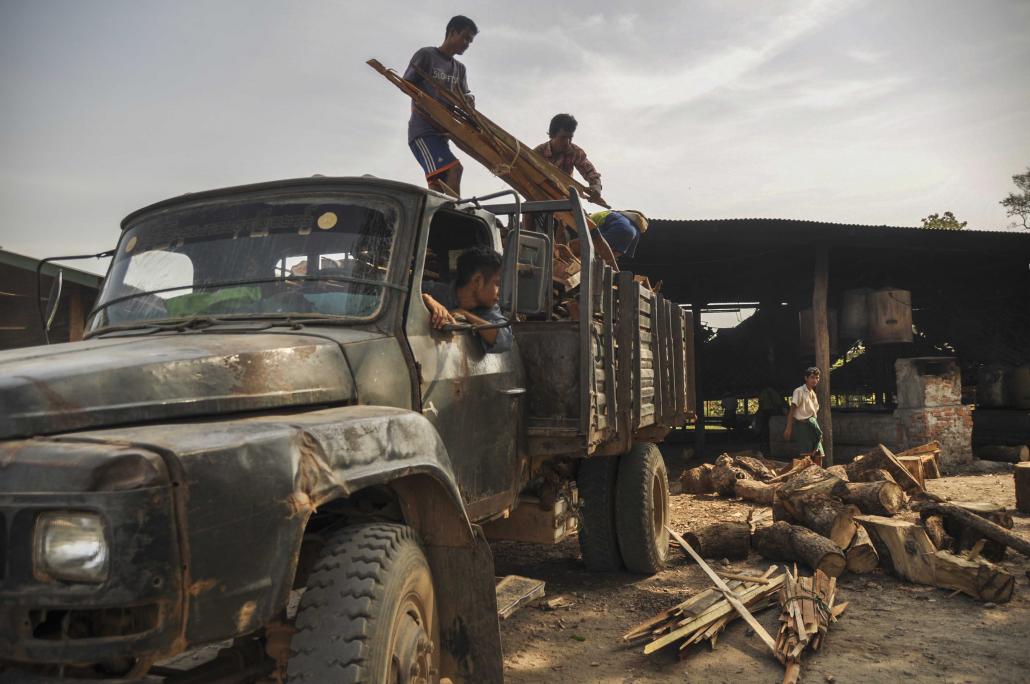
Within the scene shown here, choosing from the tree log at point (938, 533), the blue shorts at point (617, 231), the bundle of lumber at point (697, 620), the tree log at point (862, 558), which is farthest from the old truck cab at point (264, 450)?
the tree log at point (938, 533)

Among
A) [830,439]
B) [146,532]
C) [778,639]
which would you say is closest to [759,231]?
[830,439]

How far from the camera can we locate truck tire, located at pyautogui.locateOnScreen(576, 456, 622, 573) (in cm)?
576

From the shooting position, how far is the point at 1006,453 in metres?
12.2

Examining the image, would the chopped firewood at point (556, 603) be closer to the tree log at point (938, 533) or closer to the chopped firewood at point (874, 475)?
the tree log at point (938, 533)

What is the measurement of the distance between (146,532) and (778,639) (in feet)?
12.0

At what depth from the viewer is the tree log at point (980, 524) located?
6.08 meters

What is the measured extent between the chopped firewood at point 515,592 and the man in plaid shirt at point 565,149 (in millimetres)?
3852

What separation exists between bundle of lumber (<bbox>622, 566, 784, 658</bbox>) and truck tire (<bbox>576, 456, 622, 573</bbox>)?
1.01m

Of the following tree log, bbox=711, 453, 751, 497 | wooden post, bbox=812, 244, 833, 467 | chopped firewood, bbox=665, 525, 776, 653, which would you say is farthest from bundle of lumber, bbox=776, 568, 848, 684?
wooden post, bbox=812, 244, 833, 467

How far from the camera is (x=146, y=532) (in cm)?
174

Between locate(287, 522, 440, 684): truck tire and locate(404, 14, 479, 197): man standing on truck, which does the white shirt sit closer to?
locate(404, 14, 479, 197): man standing on truck

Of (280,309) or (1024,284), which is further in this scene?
(1024,284)

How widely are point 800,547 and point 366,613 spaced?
4763 mm

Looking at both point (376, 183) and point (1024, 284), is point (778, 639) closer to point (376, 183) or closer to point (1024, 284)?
point (376, 183)
